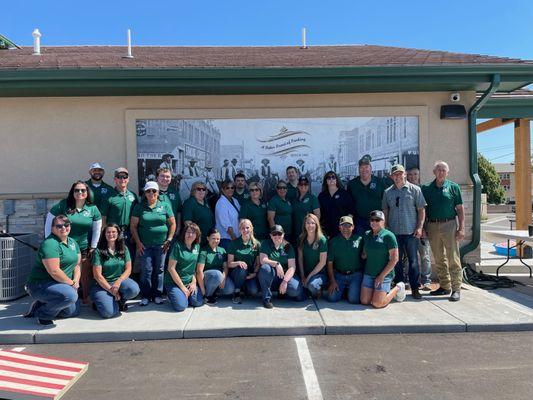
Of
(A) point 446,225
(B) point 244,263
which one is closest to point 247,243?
(B) point 244,263

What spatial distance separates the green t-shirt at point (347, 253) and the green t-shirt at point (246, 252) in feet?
3.49

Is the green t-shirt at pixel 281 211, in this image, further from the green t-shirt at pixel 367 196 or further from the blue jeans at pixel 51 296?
the blue jeans at pixel 51 296

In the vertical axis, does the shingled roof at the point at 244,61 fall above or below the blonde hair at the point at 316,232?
above

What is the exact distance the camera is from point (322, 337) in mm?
4672

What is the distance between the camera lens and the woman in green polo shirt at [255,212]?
614 cm

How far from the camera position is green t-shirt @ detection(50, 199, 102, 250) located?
5398mm

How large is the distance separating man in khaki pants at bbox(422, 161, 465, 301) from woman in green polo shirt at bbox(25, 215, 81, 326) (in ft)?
16.1

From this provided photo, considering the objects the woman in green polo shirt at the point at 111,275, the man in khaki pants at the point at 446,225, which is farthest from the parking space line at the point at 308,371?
the man in khaki pants at the point at 446,225

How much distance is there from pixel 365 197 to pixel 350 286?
143cm

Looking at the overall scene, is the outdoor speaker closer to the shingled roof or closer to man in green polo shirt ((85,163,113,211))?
the shingled roof

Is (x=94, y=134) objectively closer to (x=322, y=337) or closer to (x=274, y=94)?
(x=274, y=94)

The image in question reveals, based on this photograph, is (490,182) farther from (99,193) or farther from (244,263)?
(99,193)

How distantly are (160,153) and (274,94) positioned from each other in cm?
224

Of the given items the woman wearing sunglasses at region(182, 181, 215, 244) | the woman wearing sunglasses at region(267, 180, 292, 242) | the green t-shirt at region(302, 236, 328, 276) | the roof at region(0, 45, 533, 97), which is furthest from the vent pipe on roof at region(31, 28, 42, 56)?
the green t-shirt at region(302, 236, 328, 276)
